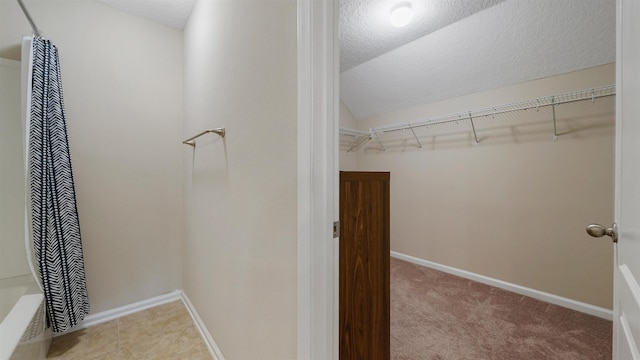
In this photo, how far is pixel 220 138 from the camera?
1.42m

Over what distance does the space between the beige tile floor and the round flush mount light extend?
2677 mm

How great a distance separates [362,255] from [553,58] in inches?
90.6

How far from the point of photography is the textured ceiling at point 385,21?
1.85 m

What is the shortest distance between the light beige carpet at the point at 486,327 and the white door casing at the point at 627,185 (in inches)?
42.6

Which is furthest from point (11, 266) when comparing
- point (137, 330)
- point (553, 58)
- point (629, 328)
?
point (553, 58)

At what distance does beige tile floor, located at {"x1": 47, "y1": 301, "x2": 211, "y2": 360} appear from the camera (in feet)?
4.92

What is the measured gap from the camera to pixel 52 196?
4.89ft

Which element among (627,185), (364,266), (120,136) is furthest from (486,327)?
(120,136)

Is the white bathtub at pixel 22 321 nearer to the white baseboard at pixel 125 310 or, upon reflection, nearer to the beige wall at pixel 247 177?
the white baseboard at pixel 125 310

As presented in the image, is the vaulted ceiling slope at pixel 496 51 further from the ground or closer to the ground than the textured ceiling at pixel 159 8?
closer to the ground

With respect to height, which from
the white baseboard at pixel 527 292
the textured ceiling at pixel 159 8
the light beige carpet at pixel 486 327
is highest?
the textured ceiling at pixel 159 8

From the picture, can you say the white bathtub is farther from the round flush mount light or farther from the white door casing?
the round flush mount light

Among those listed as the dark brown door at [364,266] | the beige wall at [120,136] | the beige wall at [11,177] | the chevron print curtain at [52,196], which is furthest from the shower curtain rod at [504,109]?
the beige wall at [11,177]

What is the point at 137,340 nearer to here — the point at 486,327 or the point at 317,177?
the point at 317,177
